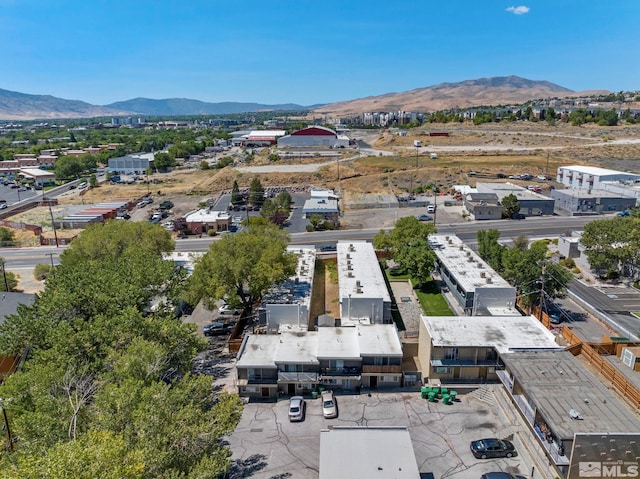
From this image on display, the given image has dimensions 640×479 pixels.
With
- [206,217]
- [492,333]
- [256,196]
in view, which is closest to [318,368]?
[492,333]

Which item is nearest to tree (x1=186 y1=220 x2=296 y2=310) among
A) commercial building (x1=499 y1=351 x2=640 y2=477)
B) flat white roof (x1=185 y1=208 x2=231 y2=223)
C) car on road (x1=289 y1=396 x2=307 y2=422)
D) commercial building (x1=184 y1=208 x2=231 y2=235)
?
car on road (x1=289 y1=396 x2=307 y2=422)

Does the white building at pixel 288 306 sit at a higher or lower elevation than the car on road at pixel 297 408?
higher

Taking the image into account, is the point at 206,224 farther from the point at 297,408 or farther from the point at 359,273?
the point at 297,408

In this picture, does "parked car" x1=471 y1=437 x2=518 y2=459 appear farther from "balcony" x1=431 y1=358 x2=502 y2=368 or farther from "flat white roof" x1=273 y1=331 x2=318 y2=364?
"flat white roof" x1=273 y1=331 x2=318 y2=364

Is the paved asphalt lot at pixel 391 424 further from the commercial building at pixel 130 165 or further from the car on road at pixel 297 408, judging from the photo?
→ the commercial building at pixel 130 165

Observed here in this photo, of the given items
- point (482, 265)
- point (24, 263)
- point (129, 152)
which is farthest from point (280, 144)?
point (482, 265)

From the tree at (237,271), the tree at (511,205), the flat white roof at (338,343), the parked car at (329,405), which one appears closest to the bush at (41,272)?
the tree at (237,271)
